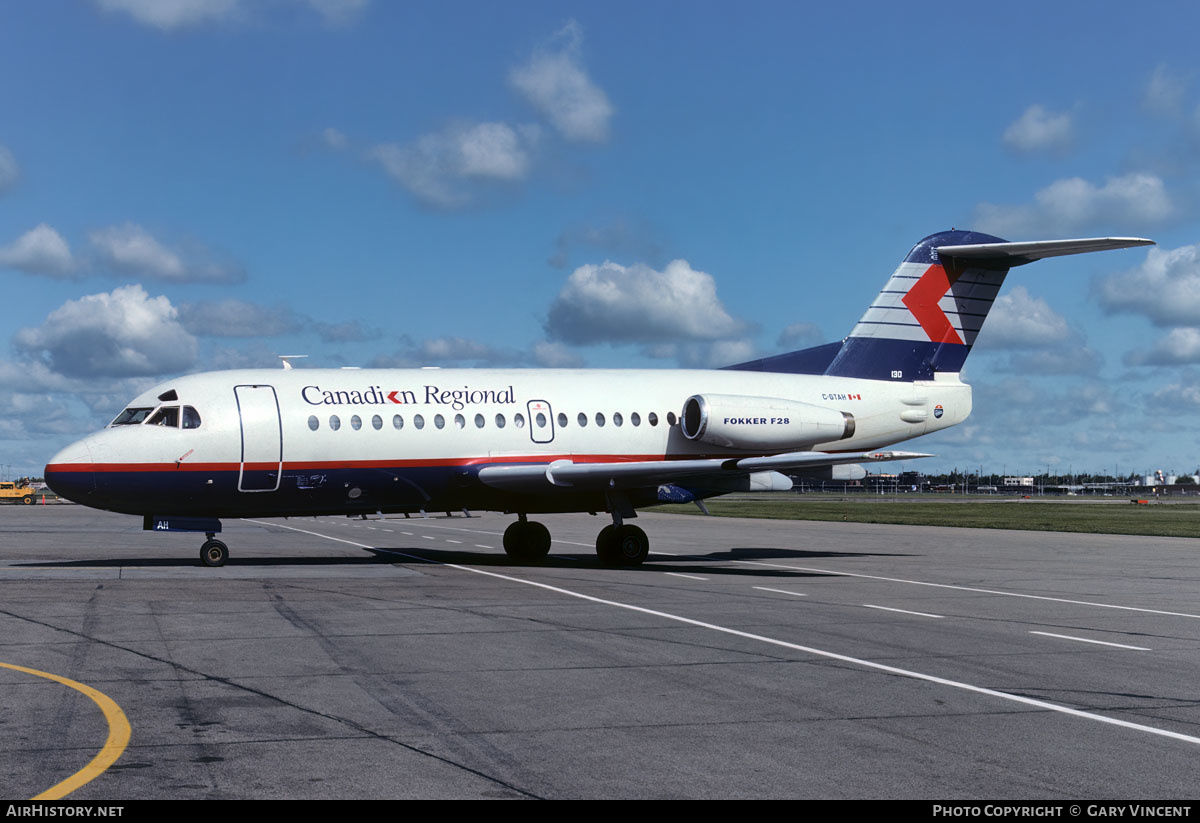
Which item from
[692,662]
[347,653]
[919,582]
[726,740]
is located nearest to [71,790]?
[726,740]

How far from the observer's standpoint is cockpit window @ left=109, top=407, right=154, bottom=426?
2370cm

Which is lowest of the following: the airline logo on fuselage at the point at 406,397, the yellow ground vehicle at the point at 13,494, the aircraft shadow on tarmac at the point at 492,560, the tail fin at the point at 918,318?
the aircraft shadow on tarmac at the point at 492,560

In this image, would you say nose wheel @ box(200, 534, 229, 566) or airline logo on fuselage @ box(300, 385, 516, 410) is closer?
nose wheel @ box(200, 534, 229, 566)

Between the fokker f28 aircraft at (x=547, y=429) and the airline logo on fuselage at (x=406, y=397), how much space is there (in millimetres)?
42

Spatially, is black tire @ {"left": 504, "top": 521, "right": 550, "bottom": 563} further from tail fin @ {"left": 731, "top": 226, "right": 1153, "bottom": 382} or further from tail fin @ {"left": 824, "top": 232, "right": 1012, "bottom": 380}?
tail fin @ {"left": 824, "top": 232, "right": 1012, "bottom": 380}

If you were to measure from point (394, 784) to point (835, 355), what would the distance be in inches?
1004

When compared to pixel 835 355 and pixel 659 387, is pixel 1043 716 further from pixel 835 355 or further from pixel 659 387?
pixel 835 355

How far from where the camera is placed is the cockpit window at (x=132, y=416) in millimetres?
23703

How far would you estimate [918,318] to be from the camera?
101ft

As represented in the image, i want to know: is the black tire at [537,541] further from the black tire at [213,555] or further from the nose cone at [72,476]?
the nose cone at [72,476]

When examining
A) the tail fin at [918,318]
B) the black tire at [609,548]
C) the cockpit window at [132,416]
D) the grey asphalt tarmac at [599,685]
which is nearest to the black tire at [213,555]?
the grey asphalt tarmac at [599,685]

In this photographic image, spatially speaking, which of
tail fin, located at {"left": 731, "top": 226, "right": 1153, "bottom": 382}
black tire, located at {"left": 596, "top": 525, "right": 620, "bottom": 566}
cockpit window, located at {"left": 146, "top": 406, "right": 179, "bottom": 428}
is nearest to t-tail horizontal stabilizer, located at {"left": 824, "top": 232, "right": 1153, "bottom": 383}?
tail fin, located at {"left": 731, "top": 226, "right": 1153, "bottom": 382}

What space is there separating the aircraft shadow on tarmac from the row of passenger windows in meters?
3.11

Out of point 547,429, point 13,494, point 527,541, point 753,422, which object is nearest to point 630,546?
point 527,541
